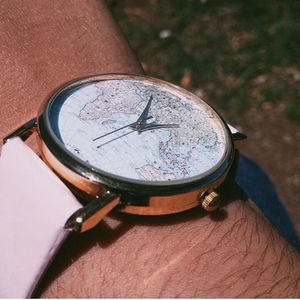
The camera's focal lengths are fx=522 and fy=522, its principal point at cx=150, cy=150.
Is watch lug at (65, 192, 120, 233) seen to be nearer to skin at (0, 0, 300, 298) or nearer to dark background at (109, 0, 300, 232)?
skin at (0, 0, 300, 298)

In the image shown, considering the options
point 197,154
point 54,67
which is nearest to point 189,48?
point 54,67

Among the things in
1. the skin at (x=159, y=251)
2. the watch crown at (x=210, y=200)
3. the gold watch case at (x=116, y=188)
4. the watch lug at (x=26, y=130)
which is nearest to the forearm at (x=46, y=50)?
the skin at (x=159, y=251)

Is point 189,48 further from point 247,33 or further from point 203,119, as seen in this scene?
point 203,119

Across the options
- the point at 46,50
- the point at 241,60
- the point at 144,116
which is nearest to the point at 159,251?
the point at 144,116

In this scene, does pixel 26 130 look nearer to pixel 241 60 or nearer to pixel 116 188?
pixel 116 188

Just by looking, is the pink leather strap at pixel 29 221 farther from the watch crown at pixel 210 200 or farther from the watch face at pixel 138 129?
the watch crown at pixel 210 200

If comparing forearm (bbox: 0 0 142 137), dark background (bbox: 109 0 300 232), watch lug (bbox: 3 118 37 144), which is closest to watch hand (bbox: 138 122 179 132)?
watch lug (bbox: 3 118 37 144)
